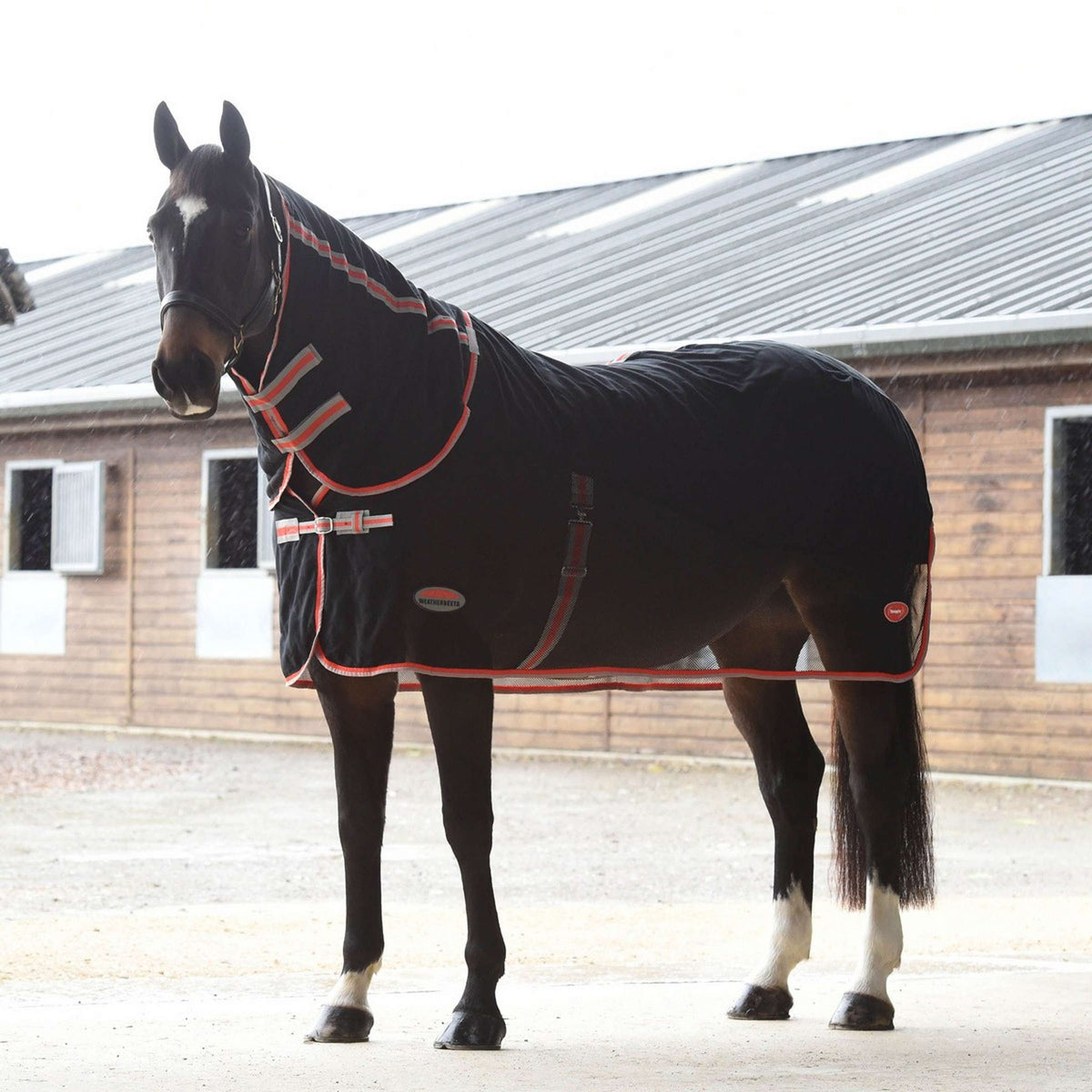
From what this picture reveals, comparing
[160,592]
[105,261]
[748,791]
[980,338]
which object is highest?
[105,261]

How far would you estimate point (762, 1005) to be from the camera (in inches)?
200

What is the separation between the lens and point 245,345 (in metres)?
4.27

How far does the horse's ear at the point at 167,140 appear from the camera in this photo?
4.27 metres

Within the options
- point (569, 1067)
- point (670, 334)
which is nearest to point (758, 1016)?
point (569, 1067)

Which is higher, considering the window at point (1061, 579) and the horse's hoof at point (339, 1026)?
the window at point (1061, 579)

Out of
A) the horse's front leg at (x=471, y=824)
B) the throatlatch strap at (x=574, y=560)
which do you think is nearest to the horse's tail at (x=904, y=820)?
the throatlatch strap at (x=574, y=560)

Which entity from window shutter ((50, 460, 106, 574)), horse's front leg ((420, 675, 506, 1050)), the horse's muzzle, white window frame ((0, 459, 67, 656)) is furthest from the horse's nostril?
white window frame ((0, 459, 67, 656))

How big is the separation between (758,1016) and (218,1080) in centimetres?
165

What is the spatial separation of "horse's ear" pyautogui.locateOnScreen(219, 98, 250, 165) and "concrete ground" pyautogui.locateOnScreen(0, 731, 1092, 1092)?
2.04 metres

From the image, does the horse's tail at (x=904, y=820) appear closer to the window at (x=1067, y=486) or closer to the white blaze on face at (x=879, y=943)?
the white blaze on face at (x=879, y=943)

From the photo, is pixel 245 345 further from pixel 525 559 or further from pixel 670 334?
pixel 670 334

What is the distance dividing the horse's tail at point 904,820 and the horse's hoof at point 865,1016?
0.34 m

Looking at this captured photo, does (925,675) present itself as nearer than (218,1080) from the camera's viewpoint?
No

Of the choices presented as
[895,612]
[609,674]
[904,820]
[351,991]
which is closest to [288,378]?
[609,674]
